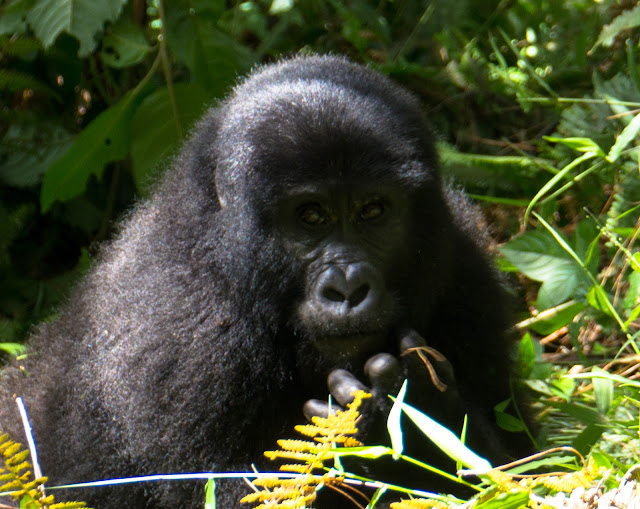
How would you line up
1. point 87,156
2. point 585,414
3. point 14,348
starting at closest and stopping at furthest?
point 585,414
point 14,348
point 87,156

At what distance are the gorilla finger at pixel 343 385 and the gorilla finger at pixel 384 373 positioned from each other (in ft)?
0.19

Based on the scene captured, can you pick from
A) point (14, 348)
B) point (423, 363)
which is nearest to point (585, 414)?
point (423, 363)

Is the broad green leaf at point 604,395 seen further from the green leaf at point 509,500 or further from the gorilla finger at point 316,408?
the green leaf at point 509,500

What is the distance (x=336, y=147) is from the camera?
333 cm

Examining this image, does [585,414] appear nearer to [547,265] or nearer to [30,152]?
[547,265]

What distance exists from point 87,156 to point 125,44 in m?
0.84

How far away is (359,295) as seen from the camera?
321cm

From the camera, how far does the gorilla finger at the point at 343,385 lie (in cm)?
321

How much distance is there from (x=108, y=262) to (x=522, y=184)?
2.64 metres

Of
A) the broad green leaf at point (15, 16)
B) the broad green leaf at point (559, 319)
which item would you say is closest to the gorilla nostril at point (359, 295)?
the broad green leaf at point (559, 319)

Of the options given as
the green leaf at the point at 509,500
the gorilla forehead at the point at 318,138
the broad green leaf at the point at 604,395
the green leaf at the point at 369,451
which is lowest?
the broad green leaf at the point at 604,395

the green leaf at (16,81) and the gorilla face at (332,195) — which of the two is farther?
the green leaf at (16,81)

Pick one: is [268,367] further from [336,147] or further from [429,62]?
[429,62]

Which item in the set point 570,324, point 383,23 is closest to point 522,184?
point 570,324
